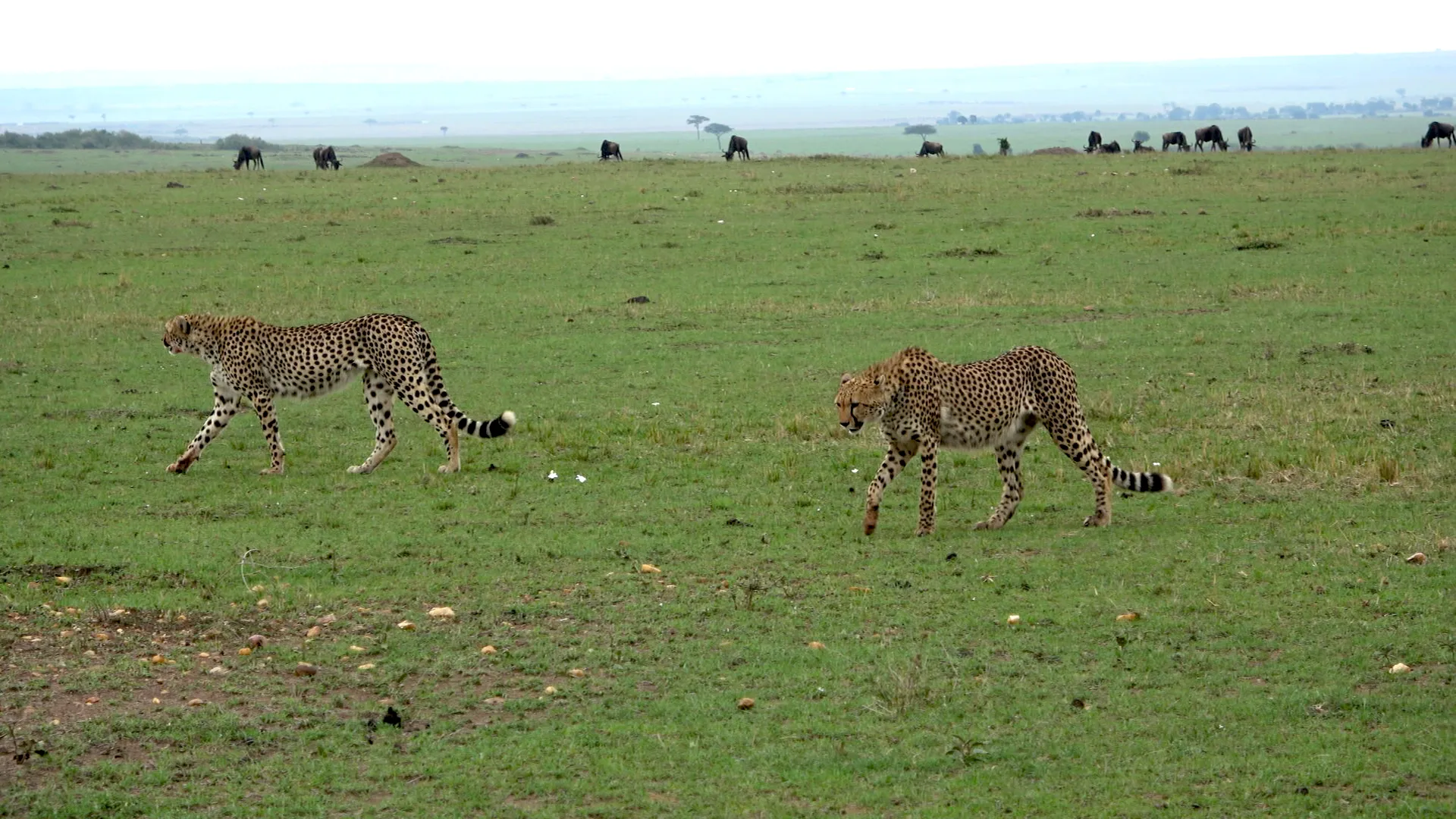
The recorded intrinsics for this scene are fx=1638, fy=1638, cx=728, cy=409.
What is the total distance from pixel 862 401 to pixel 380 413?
186 inches

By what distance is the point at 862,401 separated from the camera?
434 inches

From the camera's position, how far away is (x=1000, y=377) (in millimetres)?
11469

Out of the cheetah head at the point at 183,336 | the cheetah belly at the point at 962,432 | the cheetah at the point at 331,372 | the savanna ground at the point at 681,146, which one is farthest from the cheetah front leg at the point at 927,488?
the savanna ground at the point at 681,146

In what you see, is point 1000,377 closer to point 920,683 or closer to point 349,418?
point 920,683

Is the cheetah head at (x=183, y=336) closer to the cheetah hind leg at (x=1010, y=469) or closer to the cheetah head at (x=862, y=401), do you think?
the cheetah head at (x=862, y=401)

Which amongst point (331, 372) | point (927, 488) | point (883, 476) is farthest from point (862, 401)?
point (331, 372)

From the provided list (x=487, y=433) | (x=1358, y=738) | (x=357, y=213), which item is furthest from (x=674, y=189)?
(x=1358, y=738)

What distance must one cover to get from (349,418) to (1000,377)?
7314 millimetres

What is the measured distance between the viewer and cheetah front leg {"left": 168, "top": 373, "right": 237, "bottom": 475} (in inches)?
530

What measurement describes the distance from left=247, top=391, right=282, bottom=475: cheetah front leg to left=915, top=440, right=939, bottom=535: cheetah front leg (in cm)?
547

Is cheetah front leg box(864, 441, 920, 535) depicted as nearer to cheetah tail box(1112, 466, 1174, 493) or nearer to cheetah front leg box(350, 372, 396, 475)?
cheetah tail box(1112, 466, 1174, 493)

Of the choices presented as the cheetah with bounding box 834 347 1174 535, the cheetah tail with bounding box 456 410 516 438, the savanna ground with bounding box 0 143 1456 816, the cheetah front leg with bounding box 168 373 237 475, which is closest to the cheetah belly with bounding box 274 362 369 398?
the cheetah front leg with bounding box 168 373 237 475

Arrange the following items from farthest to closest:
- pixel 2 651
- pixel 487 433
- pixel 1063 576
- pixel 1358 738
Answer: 1. pixel 487 433
2. pixel 1063 576
3. pixel 2 651
4. pixel 1358 738

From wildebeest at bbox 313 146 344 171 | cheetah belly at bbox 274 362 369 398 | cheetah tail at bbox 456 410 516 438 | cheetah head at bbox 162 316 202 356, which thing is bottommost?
cheetah tail at bbox 456 410 516 438
